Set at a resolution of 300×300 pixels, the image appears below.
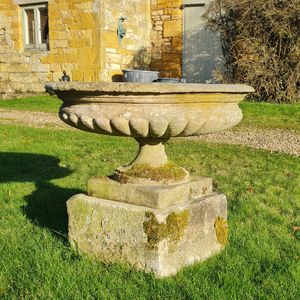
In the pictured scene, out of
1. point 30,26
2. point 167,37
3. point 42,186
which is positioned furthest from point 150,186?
point 30,26

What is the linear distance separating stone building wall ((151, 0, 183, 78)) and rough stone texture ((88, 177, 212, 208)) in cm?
1075

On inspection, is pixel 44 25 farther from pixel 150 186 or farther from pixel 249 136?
pixel 150 186

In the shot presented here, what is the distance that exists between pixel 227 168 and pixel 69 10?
26.5 feet

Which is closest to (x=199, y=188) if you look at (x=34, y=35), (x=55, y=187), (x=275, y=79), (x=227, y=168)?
(x=55, y=187)

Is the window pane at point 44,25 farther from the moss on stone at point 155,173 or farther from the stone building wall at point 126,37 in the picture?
the moss on stone at point 155,173

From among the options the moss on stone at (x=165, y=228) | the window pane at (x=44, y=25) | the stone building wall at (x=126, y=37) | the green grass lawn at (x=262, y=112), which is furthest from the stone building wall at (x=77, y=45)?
the moss on stone at (x=165, y=228)

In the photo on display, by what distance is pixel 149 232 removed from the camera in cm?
247

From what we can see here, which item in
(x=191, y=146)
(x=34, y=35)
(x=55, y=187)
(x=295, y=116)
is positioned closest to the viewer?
(x=55, y=187)

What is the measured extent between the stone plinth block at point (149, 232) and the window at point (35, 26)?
10722 millimetres

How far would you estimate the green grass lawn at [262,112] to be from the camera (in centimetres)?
794

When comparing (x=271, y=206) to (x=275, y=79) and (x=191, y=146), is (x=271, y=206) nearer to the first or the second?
(x=191, y=146)

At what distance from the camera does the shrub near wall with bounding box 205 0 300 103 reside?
30.2 feet

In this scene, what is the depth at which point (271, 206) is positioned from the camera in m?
3.82

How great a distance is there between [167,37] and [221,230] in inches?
438
